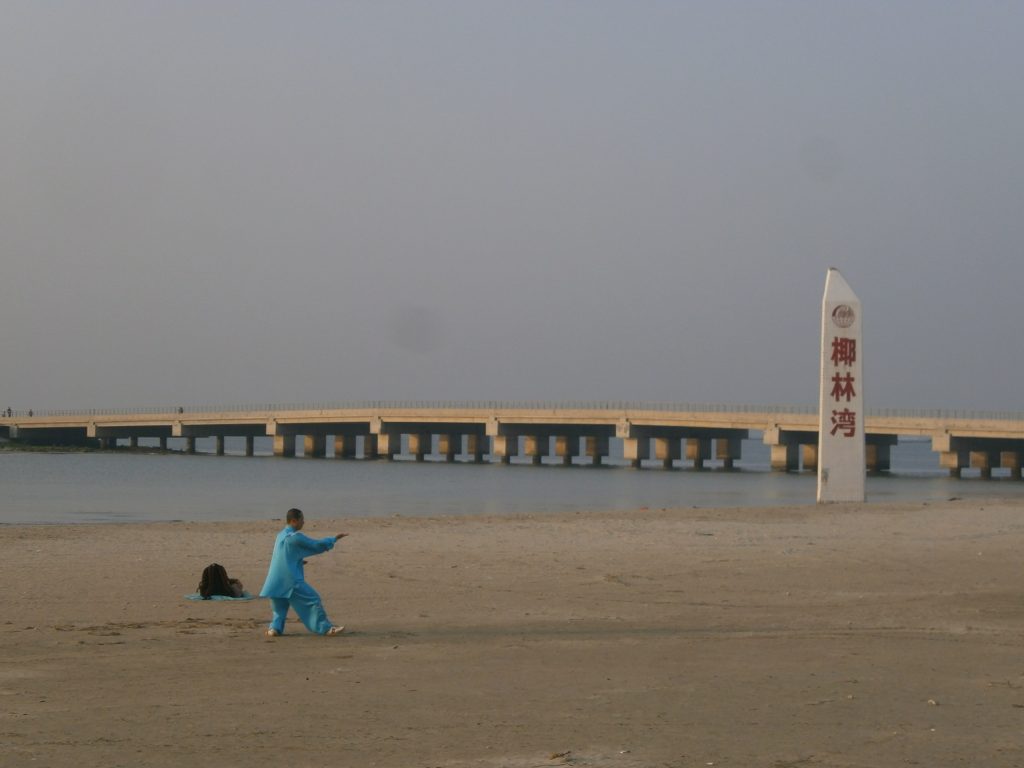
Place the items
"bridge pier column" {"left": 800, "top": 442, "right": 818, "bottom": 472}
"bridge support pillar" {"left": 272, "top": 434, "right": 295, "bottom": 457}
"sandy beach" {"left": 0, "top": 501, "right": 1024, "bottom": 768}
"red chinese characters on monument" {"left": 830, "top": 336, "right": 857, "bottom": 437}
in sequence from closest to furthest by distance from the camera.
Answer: "sandy beach" {"left": 0, "top": 501, "right": 1024, "bottom": 768} → "red chinese characters on monument" {"left": 830, "top": 336, "right": 857, "bottom": 437} → "bridge pier column" {"left": 800, "top": 442, "right": 818, "bottom": 472} → "bridge support pillar" {"left": 272, "top": 434, "right": 295, "bottom": 457}

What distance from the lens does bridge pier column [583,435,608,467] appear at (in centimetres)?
8931

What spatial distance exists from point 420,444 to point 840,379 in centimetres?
6954

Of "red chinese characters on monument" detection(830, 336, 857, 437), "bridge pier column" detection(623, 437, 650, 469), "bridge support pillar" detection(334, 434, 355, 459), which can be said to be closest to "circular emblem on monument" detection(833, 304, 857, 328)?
"red chinese characters on monument" detection(830, 336, 857, 437)

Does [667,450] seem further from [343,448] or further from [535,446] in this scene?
[343,448]

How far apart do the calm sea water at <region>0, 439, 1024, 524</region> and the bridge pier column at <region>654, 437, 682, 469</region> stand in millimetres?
12524

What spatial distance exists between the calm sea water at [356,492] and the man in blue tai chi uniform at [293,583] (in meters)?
20.6

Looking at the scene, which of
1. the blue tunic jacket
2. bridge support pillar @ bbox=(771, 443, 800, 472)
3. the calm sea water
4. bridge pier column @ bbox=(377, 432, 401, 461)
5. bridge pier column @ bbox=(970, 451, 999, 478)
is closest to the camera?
the blue tunic jacket

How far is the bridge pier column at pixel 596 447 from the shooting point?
89312 mm

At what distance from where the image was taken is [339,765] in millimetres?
7301

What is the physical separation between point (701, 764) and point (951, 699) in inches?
102

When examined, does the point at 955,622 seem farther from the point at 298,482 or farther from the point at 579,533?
the point at 298,482

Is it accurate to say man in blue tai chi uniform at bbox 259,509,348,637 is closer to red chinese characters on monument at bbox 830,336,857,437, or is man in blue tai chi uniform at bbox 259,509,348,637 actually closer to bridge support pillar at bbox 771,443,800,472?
red chinese characters on monument at bbox 830,336,857,437

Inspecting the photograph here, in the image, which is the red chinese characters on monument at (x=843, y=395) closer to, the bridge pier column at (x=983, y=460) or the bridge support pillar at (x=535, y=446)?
the bridge pier column at (x=983, y=460)

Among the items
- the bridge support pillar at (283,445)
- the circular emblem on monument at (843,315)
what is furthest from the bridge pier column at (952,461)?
the bridge support pillar at (283,445)
